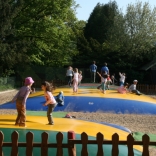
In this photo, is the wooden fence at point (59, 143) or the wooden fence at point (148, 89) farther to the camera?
the wooden fence at point (148, 89)

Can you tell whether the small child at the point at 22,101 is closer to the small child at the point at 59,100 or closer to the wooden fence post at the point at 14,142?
the wooden fence post at the point at 14,142

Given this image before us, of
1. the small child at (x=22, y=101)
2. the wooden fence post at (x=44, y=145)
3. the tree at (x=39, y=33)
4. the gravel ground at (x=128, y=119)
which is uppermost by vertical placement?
the tree at (x=39, y=33)

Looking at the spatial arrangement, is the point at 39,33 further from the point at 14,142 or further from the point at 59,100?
the point at 14,142

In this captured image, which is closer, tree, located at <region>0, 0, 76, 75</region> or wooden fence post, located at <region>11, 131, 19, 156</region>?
wooden fence post, located at <region>11, 131, 19, 156</region>

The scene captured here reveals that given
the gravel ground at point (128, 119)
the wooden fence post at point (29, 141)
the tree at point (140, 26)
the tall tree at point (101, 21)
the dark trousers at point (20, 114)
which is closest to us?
the wooden fence post at point (29, 141)

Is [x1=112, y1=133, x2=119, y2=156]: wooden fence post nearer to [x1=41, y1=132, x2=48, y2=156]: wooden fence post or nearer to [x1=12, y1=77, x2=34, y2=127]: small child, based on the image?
[x1=41, y1=132, x2=48, y2=156]: wooden fence post

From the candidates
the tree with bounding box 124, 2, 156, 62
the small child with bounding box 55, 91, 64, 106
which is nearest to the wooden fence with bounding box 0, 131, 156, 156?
the small child with bounding box 55, 91, 64, 106

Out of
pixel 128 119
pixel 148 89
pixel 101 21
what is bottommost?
pixel 128 119

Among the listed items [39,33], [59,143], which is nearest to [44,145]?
[59,143]

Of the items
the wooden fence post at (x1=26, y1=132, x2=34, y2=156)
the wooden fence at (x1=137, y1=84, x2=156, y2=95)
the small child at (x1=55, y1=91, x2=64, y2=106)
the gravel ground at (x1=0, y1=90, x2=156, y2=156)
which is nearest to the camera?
the wooden fence post at (x1=26, y1=132, x2=34, y2=156)

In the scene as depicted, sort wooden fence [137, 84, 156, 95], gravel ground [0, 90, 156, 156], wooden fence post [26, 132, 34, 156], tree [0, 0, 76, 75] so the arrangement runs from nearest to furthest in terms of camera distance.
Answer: wooden fence post [26, 132, 34, 156], gravel ground [0, 90, 156, 156], wooden fence [137, 84, 156, 95], tree [0, 0, 76, 75]

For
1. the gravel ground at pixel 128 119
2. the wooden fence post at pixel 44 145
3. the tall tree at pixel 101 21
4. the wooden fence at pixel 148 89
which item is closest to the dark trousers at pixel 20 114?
the wooden fence post at pixel 44 145

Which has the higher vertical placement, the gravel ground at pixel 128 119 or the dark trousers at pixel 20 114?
the dark trousers at pixel 20 114

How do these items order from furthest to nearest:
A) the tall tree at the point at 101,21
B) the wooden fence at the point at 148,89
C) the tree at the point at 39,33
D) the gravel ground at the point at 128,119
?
the tall tree at the point at 101,21, the tree at the point at 39,33, the wooden fence at the point at 148,89, the gravel ground at the point at 128,119
